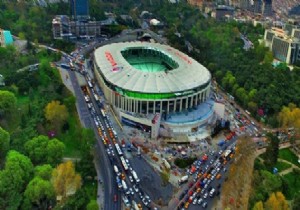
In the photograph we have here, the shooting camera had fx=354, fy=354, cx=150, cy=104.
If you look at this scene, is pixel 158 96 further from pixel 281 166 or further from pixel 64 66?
pixel 64 66

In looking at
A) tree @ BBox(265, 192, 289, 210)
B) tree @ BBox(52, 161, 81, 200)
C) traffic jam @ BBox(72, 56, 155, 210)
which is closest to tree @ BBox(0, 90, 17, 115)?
traffic jam @ BBox(72, 56, 155, 210)

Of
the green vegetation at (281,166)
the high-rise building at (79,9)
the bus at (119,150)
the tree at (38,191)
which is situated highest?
the high-rise building at (79,9)

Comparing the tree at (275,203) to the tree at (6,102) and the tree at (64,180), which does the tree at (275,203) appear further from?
the tree at (6,102)

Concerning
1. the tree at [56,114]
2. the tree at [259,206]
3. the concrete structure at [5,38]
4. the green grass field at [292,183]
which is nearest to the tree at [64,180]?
the tree at [56,114]

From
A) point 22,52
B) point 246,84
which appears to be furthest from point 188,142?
point 22,52

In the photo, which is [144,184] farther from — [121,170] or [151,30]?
[151,30]

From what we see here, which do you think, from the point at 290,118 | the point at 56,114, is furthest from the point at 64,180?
the point at 290,118
